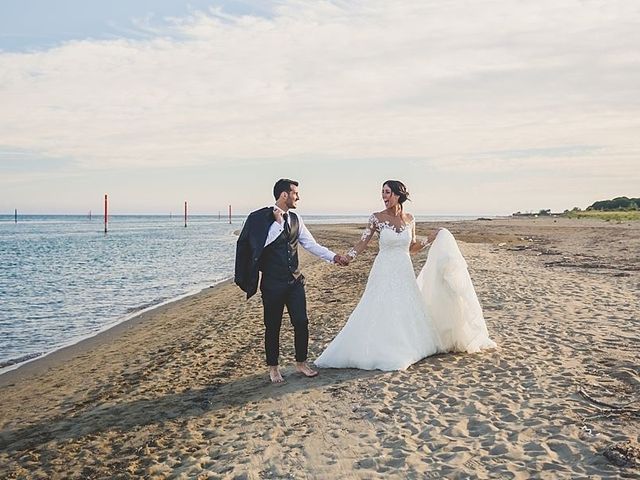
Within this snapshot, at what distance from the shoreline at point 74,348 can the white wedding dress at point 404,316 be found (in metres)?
5.22

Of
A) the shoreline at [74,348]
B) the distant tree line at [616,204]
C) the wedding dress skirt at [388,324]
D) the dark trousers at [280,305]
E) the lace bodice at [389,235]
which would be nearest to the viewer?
the dark trousers at [280,305]

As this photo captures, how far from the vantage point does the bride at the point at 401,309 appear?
25.8 feet

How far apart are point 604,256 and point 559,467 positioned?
2037 centimetres

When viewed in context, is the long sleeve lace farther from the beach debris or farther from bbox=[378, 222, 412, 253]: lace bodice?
the beach debris

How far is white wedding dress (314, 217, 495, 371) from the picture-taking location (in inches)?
309

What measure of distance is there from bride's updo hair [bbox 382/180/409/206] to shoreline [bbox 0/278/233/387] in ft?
21.6

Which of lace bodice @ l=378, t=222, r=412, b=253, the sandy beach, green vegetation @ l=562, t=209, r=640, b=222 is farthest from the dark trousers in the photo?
green vegetation @ l=562, t=209, r=640, b=222

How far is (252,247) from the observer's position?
23.7ft

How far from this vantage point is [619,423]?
5574 mm

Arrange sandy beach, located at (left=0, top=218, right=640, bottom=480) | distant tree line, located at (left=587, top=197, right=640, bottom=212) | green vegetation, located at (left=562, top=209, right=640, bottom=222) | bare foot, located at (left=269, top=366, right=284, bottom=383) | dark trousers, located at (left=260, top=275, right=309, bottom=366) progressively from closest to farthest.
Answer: sandy beach, located at (left=0, top=218, right=640, bottom=480) → dark trousers, located at (left=260, top=275, right=309, bottom=366) → bare foot, located at (left=269, top=366, right=284, bottom=383) → green vegetation, located at (left=562, top=209, right=640, bottom=222) → distant tree line, located at (left=587, top=197, right=640, bottom=212)

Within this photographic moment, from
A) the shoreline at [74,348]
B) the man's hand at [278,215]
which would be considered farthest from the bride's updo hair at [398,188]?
the shoreline at [74,348]

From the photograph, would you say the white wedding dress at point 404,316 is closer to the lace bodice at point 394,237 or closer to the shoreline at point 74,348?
the lace bodice at point 394,237

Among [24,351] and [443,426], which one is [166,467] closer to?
[443,426]

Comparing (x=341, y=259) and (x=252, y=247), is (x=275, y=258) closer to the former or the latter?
(x=252, y=247)
